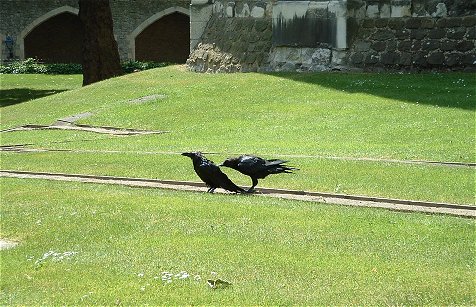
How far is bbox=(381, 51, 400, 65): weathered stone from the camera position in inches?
859

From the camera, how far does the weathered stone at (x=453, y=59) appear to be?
21.4 metres

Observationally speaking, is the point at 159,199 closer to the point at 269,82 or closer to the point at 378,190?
the point at 378,190

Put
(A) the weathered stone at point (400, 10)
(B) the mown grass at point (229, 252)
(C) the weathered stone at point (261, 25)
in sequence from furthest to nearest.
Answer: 1. (C) the weathered stone at point (261, 25)
2. (A) the weathered stone at point (400, 10)
3. (B) the mown grass at point (229, 252)

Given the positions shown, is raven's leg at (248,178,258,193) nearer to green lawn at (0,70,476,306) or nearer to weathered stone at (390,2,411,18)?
green lawn at (0,70,476,306)

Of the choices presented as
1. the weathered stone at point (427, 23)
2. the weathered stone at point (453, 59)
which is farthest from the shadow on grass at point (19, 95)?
the weathered stone at point (453, 59)

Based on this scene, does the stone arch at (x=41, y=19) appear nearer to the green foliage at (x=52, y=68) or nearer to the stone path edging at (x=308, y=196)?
the green foliage at (x=52, y=68)

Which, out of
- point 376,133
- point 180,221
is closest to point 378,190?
point 180,221

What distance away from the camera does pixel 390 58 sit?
21.9 meters

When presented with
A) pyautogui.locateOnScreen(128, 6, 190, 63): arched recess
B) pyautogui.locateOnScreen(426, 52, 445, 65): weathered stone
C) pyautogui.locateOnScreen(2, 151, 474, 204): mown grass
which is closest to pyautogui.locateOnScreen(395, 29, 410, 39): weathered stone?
pyautogui.locateOnScreen(426, 52, 445, 65): weathered stone

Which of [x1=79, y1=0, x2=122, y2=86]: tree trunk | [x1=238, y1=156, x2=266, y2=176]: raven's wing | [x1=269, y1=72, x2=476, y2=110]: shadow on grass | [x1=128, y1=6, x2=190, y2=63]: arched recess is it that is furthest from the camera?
[x1=128, y1=6, x2=190, y2=63]: arched recess

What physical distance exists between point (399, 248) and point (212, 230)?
5.68ft

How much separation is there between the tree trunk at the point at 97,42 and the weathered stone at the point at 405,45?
9834 millimetres

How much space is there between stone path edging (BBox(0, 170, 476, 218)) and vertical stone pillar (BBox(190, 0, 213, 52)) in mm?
12541

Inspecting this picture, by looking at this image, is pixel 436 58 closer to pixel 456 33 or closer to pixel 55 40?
pixel 456 33
